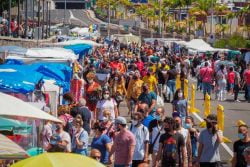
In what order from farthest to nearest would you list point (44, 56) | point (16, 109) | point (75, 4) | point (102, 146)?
point (75, 4)
point (44, 56)
point (102, 146)
point (16, 109)

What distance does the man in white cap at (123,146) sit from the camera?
49.3ft

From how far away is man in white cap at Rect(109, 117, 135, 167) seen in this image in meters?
15.0

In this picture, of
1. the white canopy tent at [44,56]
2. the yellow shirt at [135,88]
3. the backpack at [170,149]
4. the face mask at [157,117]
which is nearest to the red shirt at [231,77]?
the white canopy tent at [44,56]

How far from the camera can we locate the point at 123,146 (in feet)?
49.5

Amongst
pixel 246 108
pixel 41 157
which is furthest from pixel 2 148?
pixel 246 108

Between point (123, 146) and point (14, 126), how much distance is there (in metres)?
2.18

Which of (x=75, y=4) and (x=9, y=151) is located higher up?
(x=9, y=151)

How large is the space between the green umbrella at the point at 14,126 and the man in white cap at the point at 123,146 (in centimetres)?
140

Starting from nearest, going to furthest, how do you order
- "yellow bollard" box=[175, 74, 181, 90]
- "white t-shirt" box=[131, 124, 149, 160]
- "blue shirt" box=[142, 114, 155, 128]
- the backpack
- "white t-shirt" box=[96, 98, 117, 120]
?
the backpack, "white t-shirt" box=[131, 124, 149, 160], "blue shirt" box=[142, 114, 155, 128], "white t-shirt" box=[96, 98, 117, 120], "yellow bollard" box=[175, 74, 181, 90]

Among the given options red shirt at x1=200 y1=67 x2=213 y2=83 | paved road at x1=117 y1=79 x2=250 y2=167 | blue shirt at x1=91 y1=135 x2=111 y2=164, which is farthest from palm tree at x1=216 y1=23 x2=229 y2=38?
blue shirt at x1=91 y1=135 x2=111 y2=164

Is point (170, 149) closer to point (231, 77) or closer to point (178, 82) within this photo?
point (178, 82)

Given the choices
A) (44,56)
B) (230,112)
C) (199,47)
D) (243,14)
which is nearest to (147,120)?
(44,56)

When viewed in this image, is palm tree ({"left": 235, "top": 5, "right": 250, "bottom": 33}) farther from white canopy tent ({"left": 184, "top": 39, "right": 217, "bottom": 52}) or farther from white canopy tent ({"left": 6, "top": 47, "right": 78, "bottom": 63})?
white canopy tent ({"left": 6, "top": 47, "right": 78, "bottom": 63})

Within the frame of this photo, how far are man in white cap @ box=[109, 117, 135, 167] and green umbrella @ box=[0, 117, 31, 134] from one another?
1399 mm
